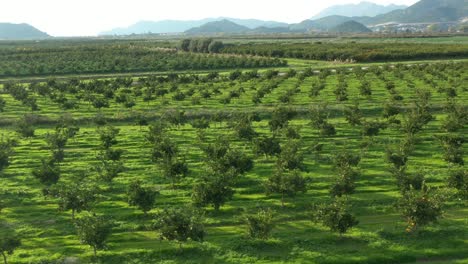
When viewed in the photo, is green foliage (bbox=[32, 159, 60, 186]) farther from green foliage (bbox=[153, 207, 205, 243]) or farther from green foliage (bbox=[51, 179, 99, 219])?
green foliage (bbox=[153, 207, 205, 243])

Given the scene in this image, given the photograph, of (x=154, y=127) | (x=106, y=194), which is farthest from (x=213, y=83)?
(x=106, y=194)

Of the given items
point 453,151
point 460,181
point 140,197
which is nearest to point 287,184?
point 140,197

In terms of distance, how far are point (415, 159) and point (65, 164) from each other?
39655 millimetres

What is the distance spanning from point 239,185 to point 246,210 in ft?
21.6

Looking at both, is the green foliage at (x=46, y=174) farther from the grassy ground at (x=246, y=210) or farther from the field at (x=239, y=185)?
the grassy ground at (x=246, y=210)

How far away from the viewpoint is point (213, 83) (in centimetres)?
10856

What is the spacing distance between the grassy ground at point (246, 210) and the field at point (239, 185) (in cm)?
12

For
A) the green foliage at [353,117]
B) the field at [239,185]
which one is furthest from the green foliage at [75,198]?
the green foliage at [353,117]

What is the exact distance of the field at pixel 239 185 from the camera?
3050 centimetres

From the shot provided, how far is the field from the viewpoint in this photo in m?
30.5

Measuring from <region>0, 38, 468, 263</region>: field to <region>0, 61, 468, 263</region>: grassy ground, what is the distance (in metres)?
0.12

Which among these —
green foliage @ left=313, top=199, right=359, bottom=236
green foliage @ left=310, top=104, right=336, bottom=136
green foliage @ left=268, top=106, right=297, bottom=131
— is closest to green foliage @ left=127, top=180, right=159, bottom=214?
green foliage @ left=313, top=199, right=359, bottom=236

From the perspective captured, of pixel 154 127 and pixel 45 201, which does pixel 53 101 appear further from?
pixel 45 201

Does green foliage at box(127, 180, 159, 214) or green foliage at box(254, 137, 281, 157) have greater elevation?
green foliage at box(254, 137, 281, 157)
